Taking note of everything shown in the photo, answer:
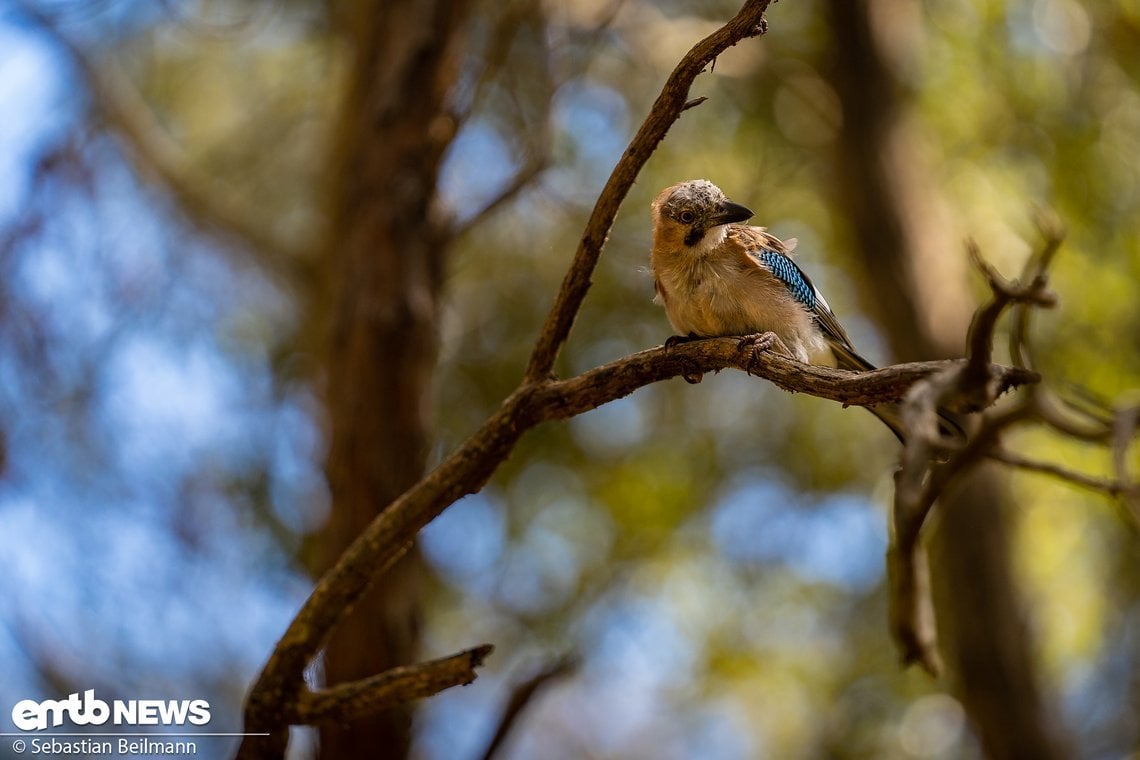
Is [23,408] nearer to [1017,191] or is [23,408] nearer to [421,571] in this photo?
[421,571]

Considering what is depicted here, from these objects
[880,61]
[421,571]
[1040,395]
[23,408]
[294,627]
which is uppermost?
[880,61]

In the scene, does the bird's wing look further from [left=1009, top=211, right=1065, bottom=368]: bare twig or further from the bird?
[left=1009, top=211, right=1065, bottom=368]: bare twig

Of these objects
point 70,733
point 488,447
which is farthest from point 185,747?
point 488,447

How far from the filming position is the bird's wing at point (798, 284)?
4312mm

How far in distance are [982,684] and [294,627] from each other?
5.16 metres

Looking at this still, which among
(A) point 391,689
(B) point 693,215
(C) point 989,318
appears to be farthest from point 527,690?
(C) point 989,318

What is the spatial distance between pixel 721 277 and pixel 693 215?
0.96 ft

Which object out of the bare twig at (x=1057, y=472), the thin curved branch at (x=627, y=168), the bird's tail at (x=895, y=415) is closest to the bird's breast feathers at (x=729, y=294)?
the bird's tail at (x=895, y=415)

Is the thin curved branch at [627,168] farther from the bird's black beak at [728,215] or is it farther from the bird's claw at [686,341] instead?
the bird's black beak at [728,215]

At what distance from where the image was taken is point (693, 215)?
423 cm

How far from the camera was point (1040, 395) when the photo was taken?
1.95 meters

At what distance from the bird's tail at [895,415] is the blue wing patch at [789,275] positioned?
255 millimetres

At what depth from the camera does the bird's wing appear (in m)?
4.31

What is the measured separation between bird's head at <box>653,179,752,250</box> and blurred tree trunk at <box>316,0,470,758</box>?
6.02 ft
